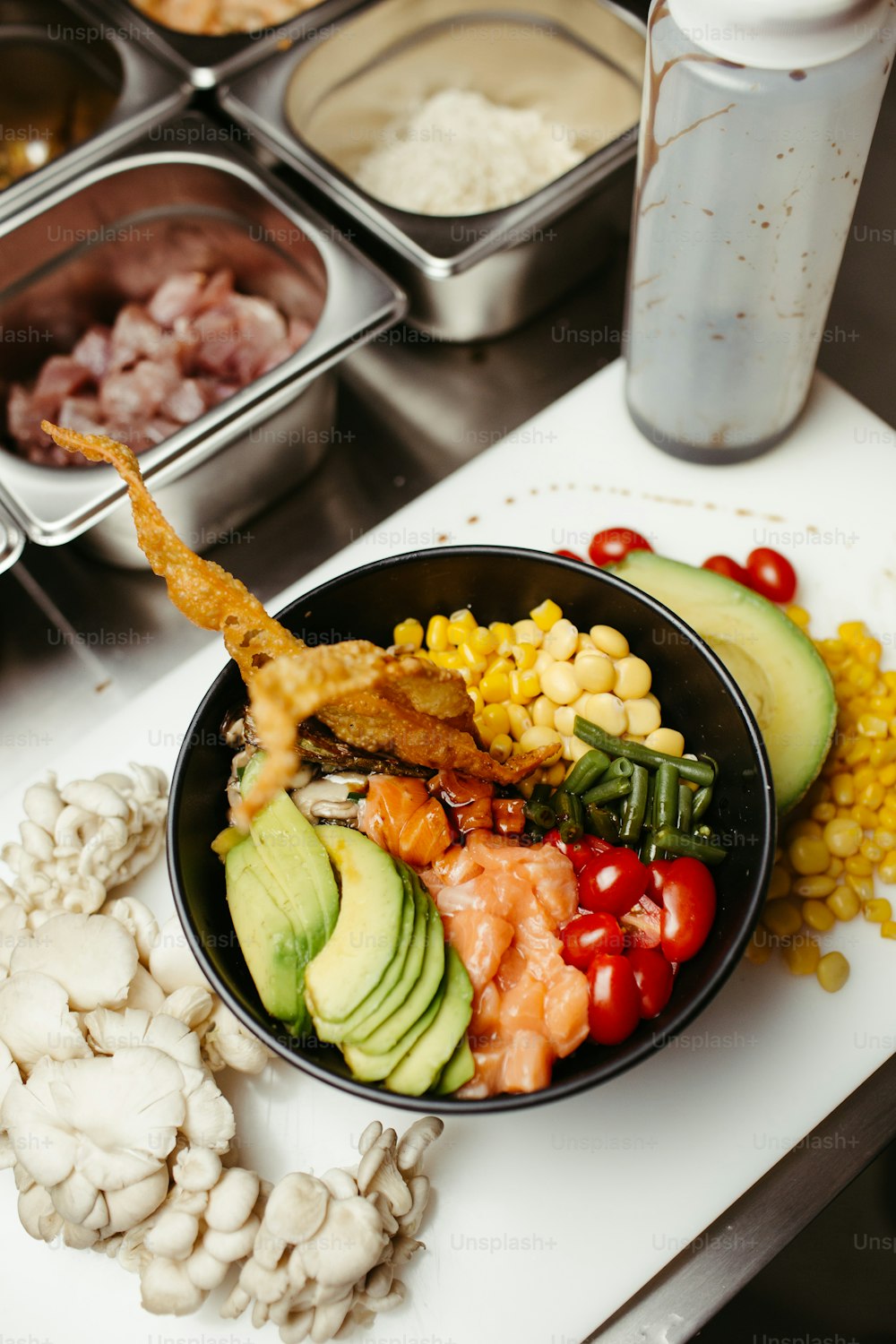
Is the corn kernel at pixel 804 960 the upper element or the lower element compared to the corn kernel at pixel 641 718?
lower

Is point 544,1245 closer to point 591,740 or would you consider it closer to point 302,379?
point 591,740

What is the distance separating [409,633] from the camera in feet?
5.59

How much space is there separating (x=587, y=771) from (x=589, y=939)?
0.25 meters

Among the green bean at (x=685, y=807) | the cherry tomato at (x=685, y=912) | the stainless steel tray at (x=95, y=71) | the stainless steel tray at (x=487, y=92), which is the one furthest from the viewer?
the stainless steel tray at (x=95, y=71)

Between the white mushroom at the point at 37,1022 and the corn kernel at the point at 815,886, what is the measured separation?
97cm

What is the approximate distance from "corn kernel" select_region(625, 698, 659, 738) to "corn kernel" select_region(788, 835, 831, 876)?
0.89ft

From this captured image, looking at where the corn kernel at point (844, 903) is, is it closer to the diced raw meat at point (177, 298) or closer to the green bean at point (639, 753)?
the green bean at point (639, 753)

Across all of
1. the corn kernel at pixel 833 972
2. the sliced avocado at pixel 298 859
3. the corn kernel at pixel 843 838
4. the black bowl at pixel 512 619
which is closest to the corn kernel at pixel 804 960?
the corn kernel at pixel 833 972

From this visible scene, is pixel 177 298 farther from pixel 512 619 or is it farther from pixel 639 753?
pixel 639 753

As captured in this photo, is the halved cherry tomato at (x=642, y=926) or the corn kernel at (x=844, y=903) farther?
the corn kernel at (x=844, y=903)

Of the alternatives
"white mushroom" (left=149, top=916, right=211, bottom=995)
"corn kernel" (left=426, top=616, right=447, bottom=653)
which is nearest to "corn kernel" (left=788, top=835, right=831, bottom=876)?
"corn kernel" (left=426, top=616, right=447, bottom=653)

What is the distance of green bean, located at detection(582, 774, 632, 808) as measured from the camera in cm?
153

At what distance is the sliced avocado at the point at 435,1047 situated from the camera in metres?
1.28

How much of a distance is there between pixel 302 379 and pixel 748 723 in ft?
3.06
